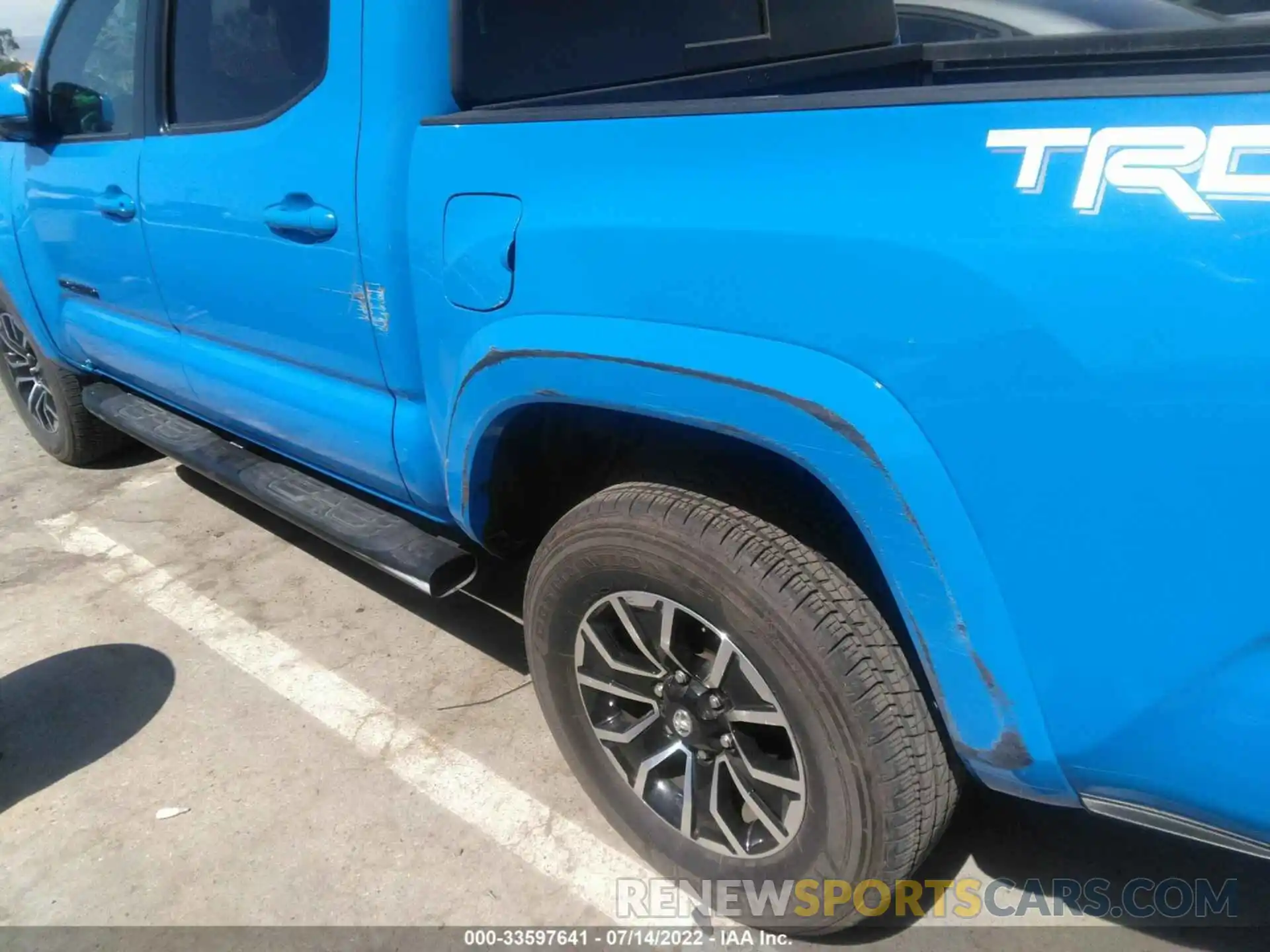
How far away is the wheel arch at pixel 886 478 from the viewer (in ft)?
4.41

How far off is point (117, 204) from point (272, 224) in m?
1.05

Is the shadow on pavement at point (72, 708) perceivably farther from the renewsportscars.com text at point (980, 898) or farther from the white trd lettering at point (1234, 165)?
the white trd lettering at point (1234, 165)

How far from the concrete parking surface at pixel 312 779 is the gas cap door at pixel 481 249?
1.28 m


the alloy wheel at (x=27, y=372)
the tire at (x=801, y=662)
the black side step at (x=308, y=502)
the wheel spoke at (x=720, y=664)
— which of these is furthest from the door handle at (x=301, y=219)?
the alloy wheel at (x=27, y=372)

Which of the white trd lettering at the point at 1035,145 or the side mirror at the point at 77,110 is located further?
the side mirror at the point at 77,110

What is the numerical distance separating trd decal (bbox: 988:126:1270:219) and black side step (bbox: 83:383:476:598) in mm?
1620

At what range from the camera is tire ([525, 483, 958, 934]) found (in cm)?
159

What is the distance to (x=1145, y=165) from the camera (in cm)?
111

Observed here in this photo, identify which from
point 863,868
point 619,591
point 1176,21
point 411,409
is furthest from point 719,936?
point 1176,21

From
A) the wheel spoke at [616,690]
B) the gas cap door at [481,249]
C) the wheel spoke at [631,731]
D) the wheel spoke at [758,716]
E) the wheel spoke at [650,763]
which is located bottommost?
the wheel spoke at [650,763]

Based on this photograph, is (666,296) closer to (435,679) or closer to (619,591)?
(619,591)

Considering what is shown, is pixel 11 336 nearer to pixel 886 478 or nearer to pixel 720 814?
pixel 720 814

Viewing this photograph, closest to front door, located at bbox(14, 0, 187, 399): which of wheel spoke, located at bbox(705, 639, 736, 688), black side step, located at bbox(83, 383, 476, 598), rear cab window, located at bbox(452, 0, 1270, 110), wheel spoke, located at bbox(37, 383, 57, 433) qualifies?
black side step, located at bbox(83, 383, 476, 598)

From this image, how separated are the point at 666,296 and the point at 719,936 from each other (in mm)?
1361
